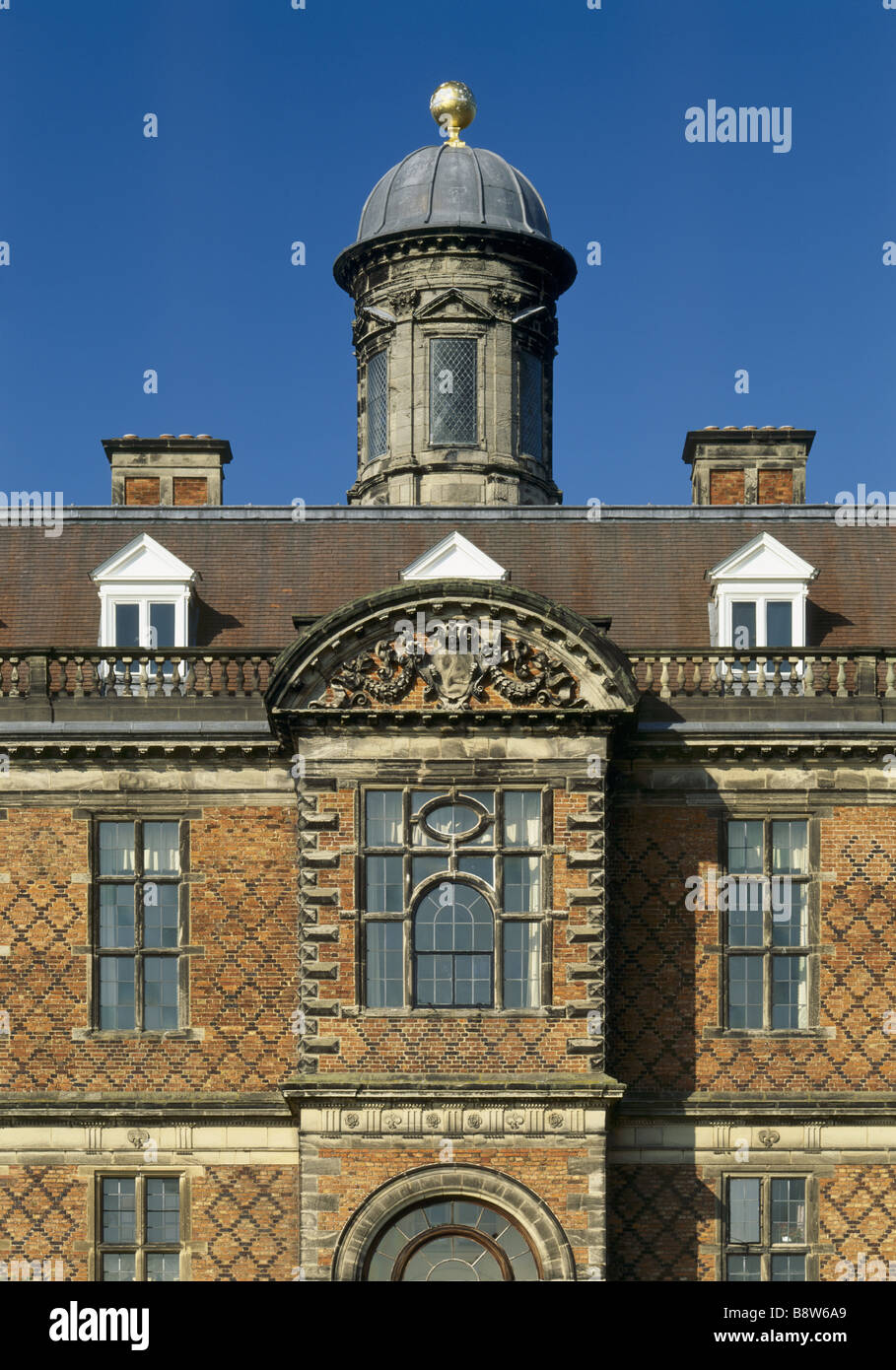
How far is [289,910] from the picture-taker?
33625 mm

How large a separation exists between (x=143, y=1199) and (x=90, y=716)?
6.65m

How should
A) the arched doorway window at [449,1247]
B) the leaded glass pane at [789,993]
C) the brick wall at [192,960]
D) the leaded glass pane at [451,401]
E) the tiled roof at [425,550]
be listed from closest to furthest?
the arched doorway window at [449,1247] < the brick wall at [192,960] < the leaded glass pane at [789,993] < the tiled roof at [425,550] < the leaded glass pane at [451,401]

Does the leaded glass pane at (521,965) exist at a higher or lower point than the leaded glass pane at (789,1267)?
higher

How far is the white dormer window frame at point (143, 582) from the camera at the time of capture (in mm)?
35844

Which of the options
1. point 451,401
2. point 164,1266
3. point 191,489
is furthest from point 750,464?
point 164,1266

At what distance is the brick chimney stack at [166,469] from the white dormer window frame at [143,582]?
17.6 feet

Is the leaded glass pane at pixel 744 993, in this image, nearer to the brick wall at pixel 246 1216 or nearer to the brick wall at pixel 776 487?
the brick wall at pixel 246 1216

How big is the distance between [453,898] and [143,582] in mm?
7268

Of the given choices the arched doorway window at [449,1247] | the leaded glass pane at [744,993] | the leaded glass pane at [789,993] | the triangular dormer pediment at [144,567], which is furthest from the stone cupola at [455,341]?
the arched doorway window at [449,1247]

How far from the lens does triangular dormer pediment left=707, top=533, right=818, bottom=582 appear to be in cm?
3588

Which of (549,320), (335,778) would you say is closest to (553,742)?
(335,778)

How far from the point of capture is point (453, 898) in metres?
32.2

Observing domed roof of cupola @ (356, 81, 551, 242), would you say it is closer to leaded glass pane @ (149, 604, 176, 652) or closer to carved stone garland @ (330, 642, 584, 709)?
leaded glass pane @ (149, 604, 176, 652)

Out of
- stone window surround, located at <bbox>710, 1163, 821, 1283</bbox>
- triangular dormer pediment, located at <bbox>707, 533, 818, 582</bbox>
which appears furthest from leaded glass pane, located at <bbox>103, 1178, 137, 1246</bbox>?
triangular dormer pediment, located at <bbox>707, 533, 818, 582</bbox>
